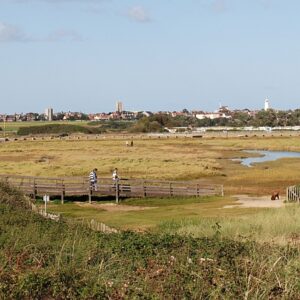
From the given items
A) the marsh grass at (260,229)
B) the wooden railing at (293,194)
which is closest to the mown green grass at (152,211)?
the wooden railing at (293,194)

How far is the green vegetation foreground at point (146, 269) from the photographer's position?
370 inches

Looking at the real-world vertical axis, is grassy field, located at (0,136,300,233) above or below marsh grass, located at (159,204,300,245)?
below

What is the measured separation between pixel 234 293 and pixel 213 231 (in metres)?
9.31

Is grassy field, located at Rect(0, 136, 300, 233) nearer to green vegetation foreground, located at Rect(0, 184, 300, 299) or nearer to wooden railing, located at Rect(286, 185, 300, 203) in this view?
wooden railing, located at Rect(286, 185, 300, 203)

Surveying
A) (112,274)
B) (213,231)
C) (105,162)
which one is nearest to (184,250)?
(112,274)

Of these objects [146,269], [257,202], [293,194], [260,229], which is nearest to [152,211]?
[257,202]

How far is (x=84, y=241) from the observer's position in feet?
48.1

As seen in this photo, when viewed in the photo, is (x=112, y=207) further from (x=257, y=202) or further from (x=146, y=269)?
(x=146, y=269)

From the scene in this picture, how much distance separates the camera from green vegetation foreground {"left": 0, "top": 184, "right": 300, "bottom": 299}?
9.39 metres

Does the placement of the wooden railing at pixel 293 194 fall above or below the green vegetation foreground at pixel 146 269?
below

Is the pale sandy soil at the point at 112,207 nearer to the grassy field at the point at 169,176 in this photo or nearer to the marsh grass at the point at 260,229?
the grassy field at the point at 169,176

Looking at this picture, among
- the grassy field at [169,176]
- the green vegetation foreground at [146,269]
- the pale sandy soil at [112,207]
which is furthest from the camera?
the pale sandy soil at [112,207]

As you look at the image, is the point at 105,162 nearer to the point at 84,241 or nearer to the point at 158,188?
the point at 158,188

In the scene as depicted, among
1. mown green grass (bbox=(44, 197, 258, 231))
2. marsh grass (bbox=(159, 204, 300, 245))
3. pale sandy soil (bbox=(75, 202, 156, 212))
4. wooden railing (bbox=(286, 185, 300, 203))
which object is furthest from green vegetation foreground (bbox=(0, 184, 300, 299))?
pale sandy soil (bbox=(75, 202, 156, 212))
